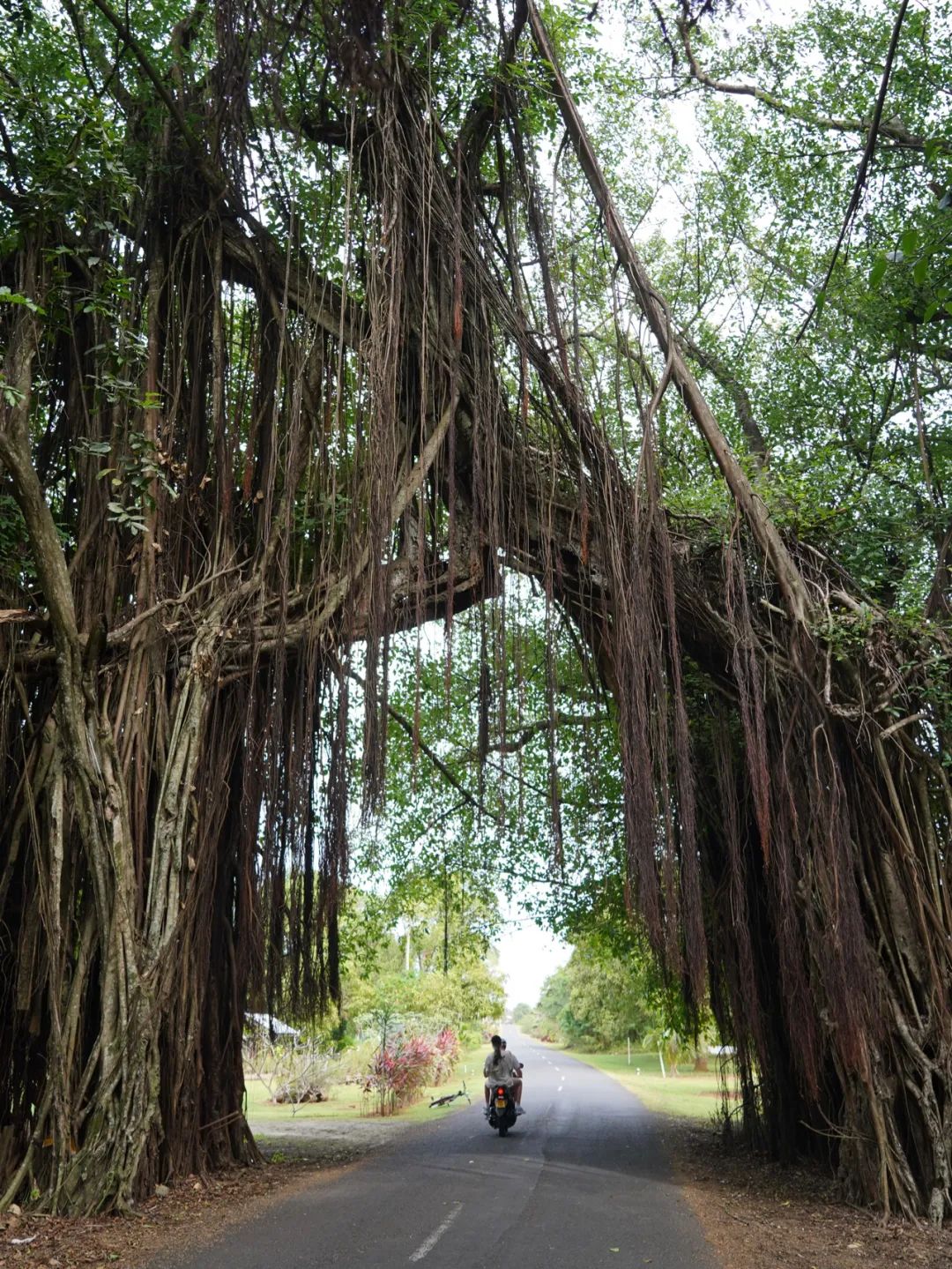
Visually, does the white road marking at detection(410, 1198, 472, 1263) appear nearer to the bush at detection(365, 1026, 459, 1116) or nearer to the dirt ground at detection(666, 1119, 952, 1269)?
the dirt ground at detection(666, 1119, 952, 1269)

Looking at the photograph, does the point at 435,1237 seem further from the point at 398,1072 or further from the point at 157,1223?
the point at 398,1072

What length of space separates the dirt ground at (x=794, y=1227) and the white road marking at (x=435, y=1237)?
1.17 metres

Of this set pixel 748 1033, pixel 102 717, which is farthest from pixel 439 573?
pixel 748 1033

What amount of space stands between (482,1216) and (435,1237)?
0.54 m

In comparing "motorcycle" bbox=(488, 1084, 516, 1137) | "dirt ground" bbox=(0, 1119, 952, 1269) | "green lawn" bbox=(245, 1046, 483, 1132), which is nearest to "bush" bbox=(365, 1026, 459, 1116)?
"green lawn" bbox=(245, 1046, 483, 1132)

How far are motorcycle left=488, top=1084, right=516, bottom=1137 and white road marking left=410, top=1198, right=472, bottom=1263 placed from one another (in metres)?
4.03

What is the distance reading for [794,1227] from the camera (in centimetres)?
474

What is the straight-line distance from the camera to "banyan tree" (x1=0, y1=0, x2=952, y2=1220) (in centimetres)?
436

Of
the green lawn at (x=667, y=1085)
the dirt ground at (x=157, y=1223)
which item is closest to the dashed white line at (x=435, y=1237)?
the dirt ground at (x=157, y=1223)

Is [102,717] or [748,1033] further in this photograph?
[748,1033]

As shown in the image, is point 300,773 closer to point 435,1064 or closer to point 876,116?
point 876,116

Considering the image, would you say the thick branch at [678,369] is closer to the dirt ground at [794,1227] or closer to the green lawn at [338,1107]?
the dirt ground at [794,1227]

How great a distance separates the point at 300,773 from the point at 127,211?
3.21 metres

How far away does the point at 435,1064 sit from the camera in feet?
55.4
